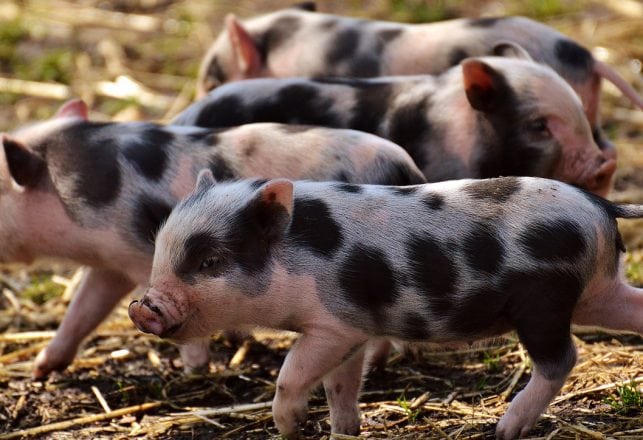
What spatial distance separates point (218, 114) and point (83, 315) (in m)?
1.19

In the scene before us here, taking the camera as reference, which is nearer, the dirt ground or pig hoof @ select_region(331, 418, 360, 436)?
pig hoof @ select_region(331, 418, 360, 436)

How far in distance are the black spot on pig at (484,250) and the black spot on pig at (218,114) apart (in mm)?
2007

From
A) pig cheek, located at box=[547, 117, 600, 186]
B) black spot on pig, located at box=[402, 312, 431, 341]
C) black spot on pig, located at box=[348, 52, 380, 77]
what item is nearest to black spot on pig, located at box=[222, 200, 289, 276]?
black spot on pig, located at box=[402, 312, 431, 341]

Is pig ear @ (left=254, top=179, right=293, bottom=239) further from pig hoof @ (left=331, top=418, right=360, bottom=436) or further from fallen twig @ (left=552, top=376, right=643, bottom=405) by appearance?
fallen twig @ (left=552, top=376, right=643, bottom=405)

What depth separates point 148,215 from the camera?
17.8ft

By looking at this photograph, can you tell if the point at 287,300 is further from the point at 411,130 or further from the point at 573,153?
the point at 573,153

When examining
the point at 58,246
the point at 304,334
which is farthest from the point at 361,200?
the point at 58,246

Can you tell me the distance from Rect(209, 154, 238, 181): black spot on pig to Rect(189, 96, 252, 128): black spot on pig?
2.31ft

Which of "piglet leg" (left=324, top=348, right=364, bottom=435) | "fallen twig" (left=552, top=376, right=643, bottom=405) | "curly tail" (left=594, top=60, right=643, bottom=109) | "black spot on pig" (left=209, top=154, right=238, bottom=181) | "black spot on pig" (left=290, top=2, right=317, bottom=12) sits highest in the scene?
"black spot on pig" (left=209, top=154, right=238, bottom=181)

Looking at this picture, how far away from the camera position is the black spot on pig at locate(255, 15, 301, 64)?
24.7 ft

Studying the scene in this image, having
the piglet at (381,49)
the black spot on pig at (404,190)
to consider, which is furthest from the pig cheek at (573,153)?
the black spot on pig at (404,190)

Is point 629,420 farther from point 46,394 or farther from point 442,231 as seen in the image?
point 46,394

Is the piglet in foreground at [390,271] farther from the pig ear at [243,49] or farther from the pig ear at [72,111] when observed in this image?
the pig ear at [243,49]

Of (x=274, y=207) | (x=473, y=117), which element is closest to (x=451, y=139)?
(x=473, y=117)
